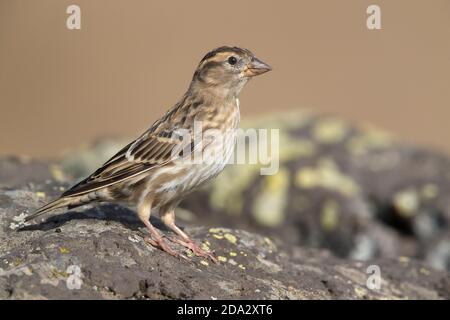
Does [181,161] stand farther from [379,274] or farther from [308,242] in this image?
[308,242]

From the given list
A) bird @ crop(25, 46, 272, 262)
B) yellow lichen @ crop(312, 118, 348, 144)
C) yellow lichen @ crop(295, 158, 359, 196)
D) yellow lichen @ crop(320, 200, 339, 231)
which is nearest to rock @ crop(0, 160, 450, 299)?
bird @ crop(25, 46, 272, 262)

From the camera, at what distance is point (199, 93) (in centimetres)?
738

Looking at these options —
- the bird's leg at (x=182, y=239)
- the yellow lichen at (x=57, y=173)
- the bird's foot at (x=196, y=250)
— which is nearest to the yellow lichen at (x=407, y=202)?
the bird's leg at (x=182, y=239)

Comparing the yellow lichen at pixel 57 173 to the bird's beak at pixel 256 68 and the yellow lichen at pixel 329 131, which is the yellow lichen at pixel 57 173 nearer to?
the bird's beak at pixel 256 68

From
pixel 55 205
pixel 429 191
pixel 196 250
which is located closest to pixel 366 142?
pixel 429 191

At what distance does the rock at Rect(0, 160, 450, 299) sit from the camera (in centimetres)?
504

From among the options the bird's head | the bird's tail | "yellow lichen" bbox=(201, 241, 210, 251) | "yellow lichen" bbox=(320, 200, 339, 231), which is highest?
the bird's head

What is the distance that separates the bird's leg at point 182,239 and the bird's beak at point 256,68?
1.54 metres

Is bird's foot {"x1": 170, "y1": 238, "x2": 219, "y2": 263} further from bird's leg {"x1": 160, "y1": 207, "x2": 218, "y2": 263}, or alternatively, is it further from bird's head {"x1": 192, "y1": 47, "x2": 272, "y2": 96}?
bird's head {"x1": 192, "y1": 47, "x2": 272, "y2": 96}

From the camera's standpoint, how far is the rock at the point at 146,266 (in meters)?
5.04

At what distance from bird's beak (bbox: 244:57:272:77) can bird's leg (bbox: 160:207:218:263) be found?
1.54 m

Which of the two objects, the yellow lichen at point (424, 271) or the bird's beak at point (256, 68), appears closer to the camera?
the yellow lichen at point (424, 271)

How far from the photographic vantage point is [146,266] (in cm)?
540
